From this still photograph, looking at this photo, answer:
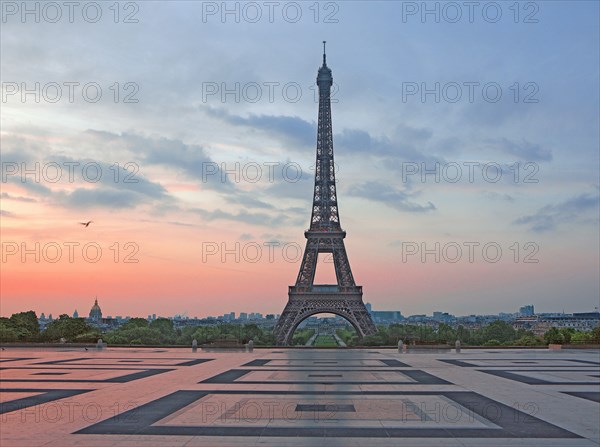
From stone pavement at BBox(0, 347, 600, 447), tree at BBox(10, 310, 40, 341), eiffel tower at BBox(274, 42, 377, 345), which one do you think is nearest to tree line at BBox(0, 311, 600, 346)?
tree at BBox(10, 310, 40, 341)

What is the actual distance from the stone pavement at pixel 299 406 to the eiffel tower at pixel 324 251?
5130 centimetres

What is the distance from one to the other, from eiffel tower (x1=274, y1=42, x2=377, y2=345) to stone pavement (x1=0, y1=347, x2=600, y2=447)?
168ft

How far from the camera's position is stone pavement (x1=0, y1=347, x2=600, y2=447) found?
13320 millimetres

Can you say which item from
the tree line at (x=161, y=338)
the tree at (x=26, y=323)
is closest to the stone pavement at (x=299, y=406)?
the tree line at (x=161, y=338)

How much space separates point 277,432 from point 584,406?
10028 mm

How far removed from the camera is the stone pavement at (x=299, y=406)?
1332cm

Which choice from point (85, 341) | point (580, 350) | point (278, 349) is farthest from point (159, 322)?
point (580, 350)

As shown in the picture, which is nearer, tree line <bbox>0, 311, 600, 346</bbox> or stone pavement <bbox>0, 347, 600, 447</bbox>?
stone pavement <bbox>0, 347, 600, 447</bbox>

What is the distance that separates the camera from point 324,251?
290 ft

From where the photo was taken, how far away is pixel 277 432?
13719 millimetres

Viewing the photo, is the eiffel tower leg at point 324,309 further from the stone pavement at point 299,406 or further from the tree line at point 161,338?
the stone pavement at point 299,406

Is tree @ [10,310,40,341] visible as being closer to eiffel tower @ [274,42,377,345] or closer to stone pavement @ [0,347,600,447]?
eiffel tower @ [274,42,377,345]

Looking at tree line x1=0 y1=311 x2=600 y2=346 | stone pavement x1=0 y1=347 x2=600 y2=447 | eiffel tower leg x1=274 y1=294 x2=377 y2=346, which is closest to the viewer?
stone pavement x1=0 y1=347 x2=600 y2=447

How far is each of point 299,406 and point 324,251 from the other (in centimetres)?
7103
